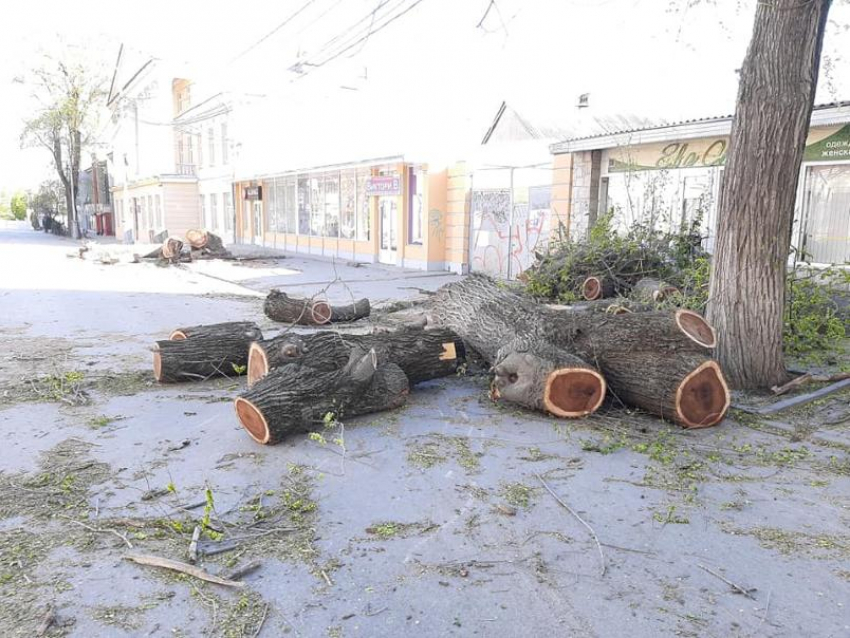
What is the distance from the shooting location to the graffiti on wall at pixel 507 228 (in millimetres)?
14383

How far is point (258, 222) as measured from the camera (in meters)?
29.5

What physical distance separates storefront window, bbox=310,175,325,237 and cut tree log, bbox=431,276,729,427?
1871 centimetres

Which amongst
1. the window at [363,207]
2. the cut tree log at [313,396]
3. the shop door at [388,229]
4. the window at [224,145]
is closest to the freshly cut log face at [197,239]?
the window at [363,207]

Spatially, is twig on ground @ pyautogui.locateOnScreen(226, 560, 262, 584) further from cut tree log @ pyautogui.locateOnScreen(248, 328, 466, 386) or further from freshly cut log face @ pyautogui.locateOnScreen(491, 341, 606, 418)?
freshly cut log face @ pyautogui.locateOnScreen(491, 341, 606, 418)

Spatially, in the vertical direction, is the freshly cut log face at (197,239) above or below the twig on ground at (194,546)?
above

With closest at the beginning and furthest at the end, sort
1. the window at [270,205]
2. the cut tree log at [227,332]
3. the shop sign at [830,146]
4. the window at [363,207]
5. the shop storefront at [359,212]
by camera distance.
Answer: the cut tree log at [227,332] < the shop sign at [830,146] < the shop storefront at [359,212] < the window at [363,207] < the window at [270,205]

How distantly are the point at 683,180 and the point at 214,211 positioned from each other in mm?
28098

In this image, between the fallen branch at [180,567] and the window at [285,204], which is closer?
the fallen branch at [180,567]

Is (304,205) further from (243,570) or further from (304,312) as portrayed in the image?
(243,570)

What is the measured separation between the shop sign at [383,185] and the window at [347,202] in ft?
4.49

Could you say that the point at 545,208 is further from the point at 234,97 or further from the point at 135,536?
the point at 234,97

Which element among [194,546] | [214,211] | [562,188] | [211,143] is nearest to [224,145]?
[211,143]

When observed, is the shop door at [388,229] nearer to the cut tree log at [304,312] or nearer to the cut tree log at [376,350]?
the cut tree log at [304,312]

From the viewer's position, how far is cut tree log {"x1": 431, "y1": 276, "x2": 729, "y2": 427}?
15.4ft
